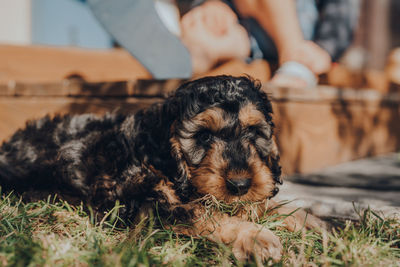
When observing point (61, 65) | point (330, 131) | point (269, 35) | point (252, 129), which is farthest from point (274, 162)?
point (61, 65)

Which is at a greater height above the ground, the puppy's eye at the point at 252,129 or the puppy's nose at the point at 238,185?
the puppy's eye at the point at 252,129

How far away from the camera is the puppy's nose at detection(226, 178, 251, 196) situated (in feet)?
6.72

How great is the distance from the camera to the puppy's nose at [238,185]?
205cm

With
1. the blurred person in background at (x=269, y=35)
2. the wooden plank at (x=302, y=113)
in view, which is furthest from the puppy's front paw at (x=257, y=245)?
the blurred person in background at (x=269, y=35)

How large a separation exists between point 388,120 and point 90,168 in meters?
4.71

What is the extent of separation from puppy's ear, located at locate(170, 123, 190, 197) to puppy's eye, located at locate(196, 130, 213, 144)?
134 millimetres

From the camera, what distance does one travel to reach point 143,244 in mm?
1764

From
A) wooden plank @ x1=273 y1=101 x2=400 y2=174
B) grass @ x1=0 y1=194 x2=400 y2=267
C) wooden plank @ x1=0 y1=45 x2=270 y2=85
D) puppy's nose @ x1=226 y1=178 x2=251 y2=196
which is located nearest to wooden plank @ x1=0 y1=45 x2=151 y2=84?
wooden plank @ x1=0 y1=45 x2=270 y2=85

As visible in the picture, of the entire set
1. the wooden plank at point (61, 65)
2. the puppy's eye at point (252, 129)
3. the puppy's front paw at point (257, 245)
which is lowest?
the wooden plank at point (61, 65)

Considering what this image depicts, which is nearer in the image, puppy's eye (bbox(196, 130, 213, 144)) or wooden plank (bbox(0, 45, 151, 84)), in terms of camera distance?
puppy's eye (bbox(196, 130, 213, 144))

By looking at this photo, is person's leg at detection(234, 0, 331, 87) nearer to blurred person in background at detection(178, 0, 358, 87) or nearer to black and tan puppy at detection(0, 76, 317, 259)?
blurred person in background at detection(178, 0, 358, 87)

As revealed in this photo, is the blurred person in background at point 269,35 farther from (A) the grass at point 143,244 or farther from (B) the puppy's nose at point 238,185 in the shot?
(A) the grass at point 143,244

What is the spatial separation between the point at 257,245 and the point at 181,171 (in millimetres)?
711

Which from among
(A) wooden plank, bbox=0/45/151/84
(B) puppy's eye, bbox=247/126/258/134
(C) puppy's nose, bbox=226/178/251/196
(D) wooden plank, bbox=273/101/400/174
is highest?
(B) puppy's eye, bbox=247/126/258/134
